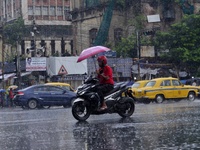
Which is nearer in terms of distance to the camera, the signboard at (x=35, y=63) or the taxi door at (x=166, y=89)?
the taxi door at (x=166, y=89)

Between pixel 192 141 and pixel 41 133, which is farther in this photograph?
pixel 41 133

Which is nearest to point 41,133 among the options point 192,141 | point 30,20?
point 192,141

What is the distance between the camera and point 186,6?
51844 millimetres

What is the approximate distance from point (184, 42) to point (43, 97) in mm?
18939

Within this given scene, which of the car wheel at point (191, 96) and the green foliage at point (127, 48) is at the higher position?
the green foliage at point (127, 48)

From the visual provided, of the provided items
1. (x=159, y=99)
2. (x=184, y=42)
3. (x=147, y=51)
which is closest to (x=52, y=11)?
(x=147, y=51)

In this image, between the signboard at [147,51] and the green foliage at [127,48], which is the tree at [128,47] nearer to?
the green foliage at [127,48]

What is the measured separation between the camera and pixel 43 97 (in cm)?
3003

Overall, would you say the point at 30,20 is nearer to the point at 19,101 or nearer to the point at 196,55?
the point at 196,55

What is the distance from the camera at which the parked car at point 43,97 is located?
3002 cm

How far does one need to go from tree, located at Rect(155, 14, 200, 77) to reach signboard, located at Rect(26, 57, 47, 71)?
1001 cm

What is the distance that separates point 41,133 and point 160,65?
35783 mm

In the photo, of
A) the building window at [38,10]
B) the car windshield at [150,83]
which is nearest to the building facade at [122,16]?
the car windshield at [150,83]

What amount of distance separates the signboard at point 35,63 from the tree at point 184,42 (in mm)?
10014
